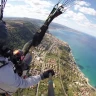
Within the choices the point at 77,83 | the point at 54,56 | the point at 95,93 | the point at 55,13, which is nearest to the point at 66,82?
the point at 77,83

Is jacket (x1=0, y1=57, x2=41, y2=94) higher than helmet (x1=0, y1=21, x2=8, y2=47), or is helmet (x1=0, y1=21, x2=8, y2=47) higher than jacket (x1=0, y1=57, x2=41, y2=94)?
helmet (x1=0, y1=21, x2=8, y2=47)

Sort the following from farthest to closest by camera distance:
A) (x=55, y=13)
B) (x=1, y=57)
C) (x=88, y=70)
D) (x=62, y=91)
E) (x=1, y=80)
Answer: (x=88, y=70)
(x=62, y=91)
(x=55, y=13)
(x=1, y=57)
(x=1, y=80)

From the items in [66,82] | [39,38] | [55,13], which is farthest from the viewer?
[66,82]

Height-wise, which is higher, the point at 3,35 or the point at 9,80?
the point at 3,35

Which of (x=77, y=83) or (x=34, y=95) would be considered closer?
(x=34, y=95)

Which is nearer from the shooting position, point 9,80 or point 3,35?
point 9,80

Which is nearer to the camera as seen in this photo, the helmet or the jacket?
the jacket

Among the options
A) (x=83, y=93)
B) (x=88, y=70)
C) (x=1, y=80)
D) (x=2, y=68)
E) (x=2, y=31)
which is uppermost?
(x=2, y=31)

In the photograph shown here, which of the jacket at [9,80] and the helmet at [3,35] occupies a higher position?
the helmet at [3,35]

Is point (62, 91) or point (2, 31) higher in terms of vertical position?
point (2, 31)

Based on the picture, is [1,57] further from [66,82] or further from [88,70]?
[88,70]

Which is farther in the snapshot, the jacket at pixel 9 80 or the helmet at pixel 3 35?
the helmet at pixel 3 35
